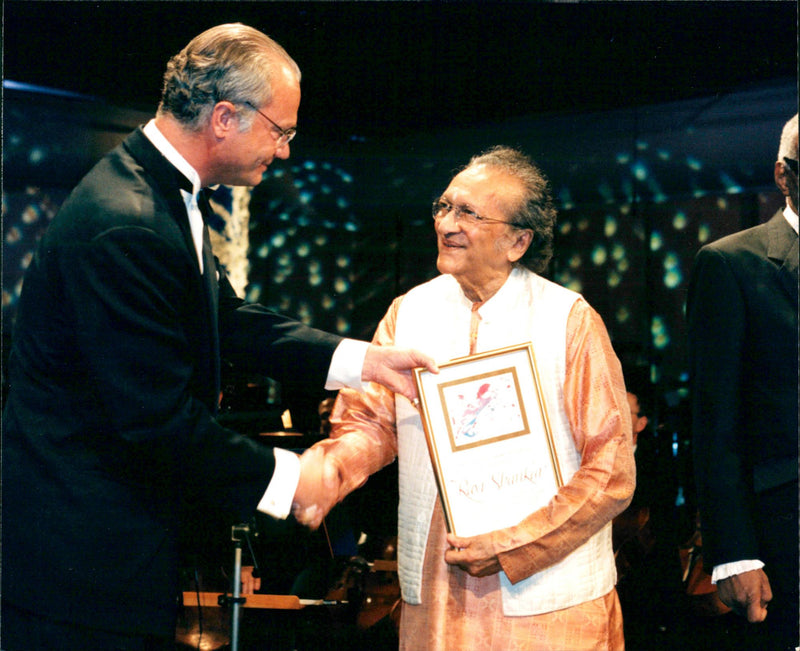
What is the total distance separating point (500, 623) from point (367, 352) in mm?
788

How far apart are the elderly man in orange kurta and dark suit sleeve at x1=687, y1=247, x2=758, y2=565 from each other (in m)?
0.21

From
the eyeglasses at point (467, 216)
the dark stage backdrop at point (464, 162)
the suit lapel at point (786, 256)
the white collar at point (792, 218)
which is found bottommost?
the suit lapel at point (786, 256)

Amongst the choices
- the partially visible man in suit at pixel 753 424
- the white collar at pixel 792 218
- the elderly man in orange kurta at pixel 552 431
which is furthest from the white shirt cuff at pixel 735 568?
the white collar at pixel 792 218

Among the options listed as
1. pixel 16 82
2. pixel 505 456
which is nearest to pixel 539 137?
pixel 505 456

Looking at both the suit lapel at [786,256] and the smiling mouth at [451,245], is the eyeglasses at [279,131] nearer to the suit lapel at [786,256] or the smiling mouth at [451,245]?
the smiling mouth at [451,245]

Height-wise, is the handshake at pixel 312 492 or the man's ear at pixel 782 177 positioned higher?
the man's ear at pixel 782 177

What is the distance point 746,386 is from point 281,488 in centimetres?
120

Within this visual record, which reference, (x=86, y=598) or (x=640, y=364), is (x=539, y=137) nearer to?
(x=640, y=364)

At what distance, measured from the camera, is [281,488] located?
5.93 ft

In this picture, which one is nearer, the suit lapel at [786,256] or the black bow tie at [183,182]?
the black bow tie at [183,182]

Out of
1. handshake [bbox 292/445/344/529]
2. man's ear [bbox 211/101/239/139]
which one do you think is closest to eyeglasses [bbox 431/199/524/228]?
man's ear [bbox 211/101/239/139]

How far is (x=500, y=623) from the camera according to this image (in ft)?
6.77

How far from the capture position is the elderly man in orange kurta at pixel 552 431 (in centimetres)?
200

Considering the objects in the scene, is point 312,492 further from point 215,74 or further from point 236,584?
point 236,584
